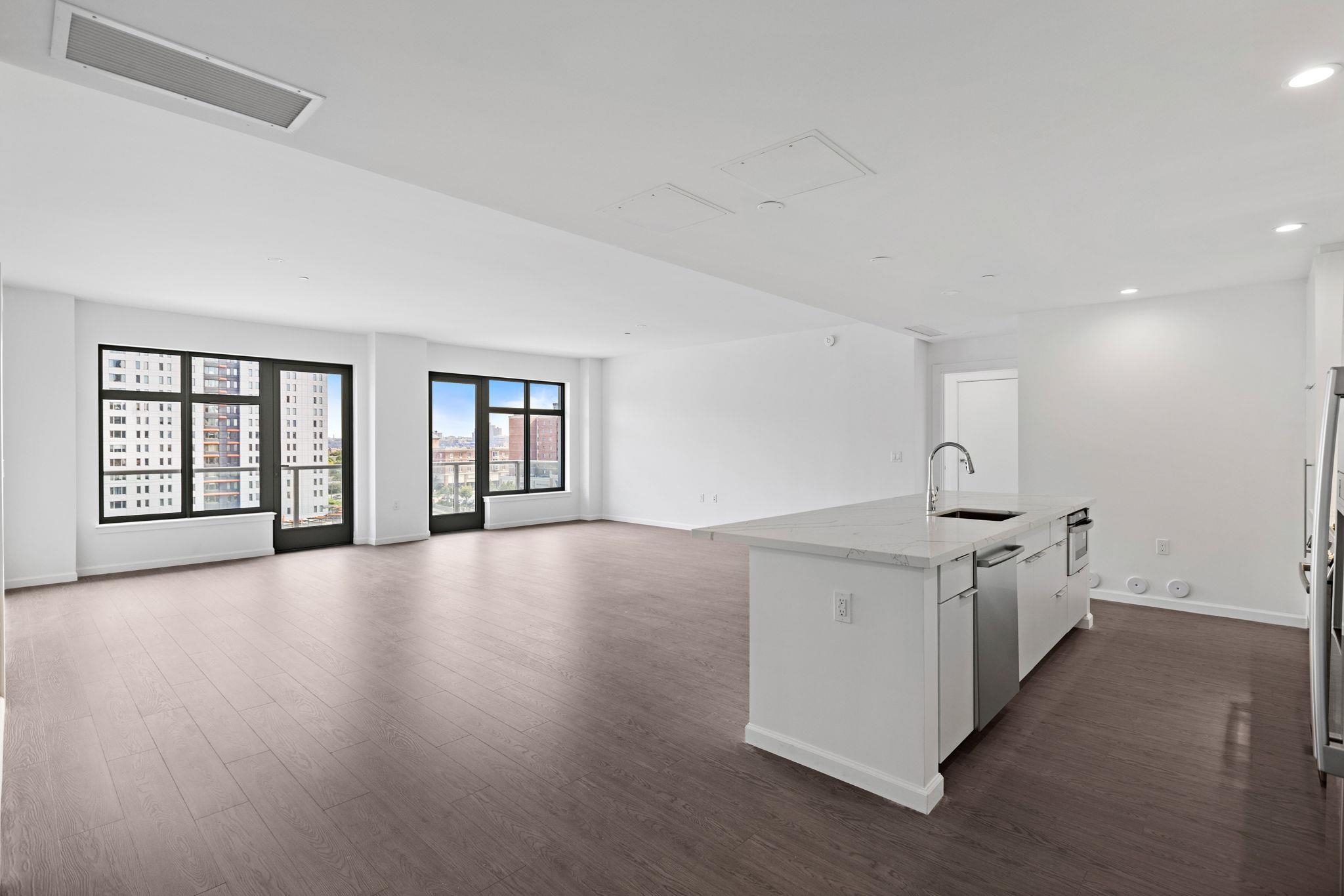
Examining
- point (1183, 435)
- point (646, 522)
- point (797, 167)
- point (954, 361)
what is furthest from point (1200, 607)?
point (646, 522)

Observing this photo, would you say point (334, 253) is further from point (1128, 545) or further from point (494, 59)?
point (1128, 545)

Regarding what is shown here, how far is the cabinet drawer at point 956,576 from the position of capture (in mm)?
2350

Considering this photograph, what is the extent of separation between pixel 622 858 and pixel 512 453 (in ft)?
27.1

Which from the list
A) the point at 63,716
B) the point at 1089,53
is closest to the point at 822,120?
the point at 1089,53

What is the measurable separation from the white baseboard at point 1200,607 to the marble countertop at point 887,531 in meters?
1.90

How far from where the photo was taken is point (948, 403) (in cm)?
735

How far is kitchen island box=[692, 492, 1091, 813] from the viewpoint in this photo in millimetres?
2248

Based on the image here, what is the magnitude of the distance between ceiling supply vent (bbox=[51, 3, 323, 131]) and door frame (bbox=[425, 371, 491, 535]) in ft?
23.3

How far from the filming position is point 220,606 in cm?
504

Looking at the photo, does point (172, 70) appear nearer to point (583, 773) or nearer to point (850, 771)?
point (583, 773)

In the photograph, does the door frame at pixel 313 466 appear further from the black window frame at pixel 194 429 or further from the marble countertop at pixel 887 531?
the marble countertop at pixel 887 531

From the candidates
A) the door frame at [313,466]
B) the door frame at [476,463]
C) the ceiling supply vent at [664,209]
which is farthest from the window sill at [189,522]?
the ceiling supply vent at [664,209]

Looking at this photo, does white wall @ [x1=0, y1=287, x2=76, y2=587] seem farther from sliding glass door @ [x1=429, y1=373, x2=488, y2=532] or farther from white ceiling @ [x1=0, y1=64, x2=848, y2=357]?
sliding glass door @ [x1=429, y1=373, x2=488, y2=532]

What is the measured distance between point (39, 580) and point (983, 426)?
30.5 feet
